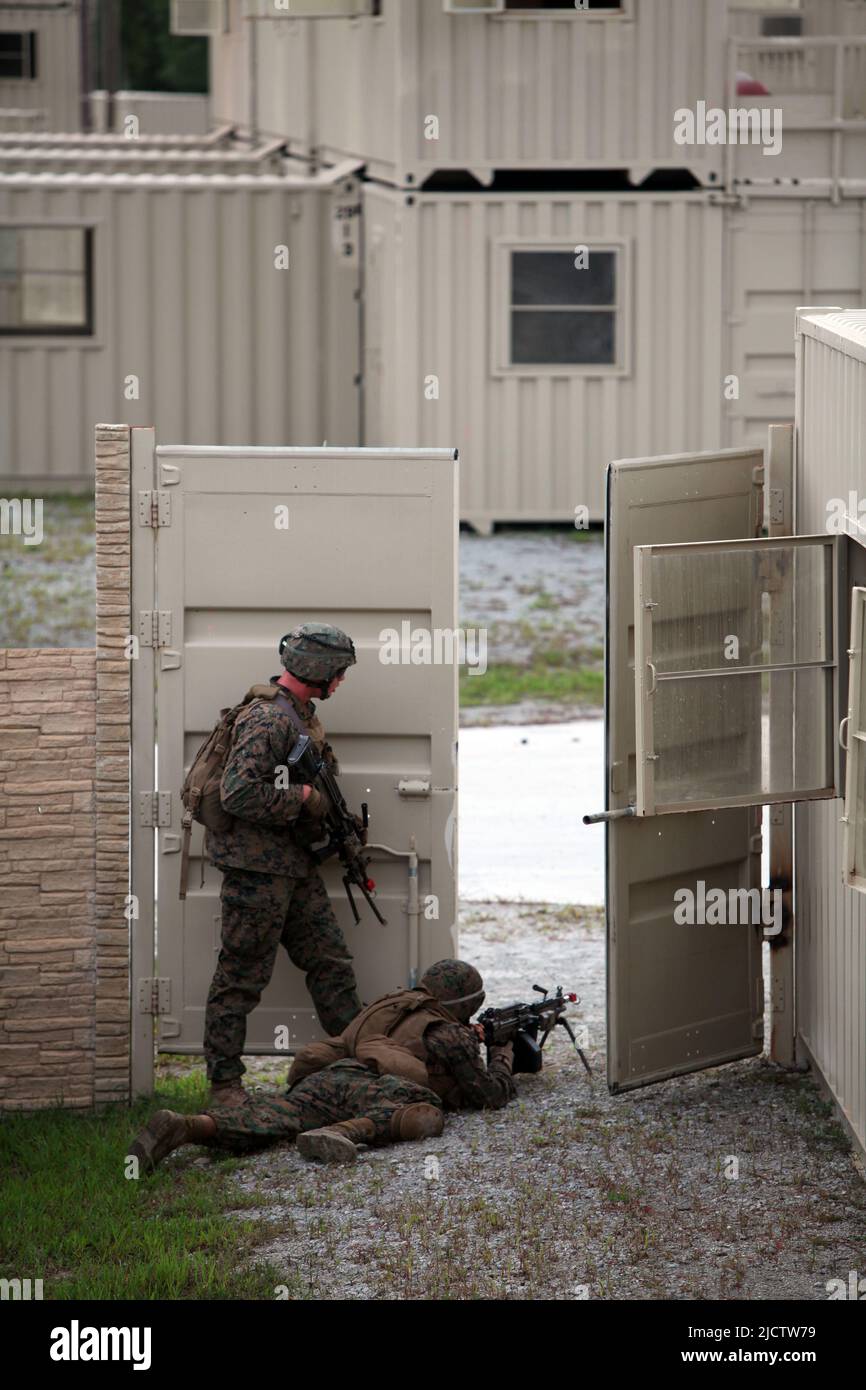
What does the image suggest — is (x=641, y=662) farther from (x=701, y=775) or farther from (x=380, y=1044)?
(x=380, y=1044)

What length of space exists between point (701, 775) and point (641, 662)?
1.78 ft

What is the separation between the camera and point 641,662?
6.77 m

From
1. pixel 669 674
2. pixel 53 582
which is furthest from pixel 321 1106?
pixel 53 582

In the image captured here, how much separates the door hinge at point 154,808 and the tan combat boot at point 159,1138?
4.00 feet

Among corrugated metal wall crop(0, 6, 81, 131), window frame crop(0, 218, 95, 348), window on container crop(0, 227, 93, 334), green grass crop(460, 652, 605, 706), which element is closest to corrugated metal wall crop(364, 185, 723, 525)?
green grass crop(460, 652, 605, 706)

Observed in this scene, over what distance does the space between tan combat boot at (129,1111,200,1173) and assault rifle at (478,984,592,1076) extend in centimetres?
135

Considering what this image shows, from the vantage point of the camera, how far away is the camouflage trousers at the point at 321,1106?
721 cm

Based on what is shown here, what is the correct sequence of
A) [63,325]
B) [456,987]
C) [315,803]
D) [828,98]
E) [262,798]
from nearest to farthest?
[262,798] < [315,803] < [456,987] < [828,98] < [63,325]

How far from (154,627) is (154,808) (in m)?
0.70

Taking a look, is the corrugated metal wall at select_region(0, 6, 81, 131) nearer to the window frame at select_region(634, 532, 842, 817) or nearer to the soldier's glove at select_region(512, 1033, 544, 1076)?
the soldier's glove at select_region(512, 1033, 544, 1076)

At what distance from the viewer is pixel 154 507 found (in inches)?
301

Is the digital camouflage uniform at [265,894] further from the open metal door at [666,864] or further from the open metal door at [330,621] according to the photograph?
the open metal door at [666,864]

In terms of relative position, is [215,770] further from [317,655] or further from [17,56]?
[17,56]

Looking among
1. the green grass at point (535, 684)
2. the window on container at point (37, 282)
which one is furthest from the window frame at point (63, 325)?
the green grass at point (535, 684)
